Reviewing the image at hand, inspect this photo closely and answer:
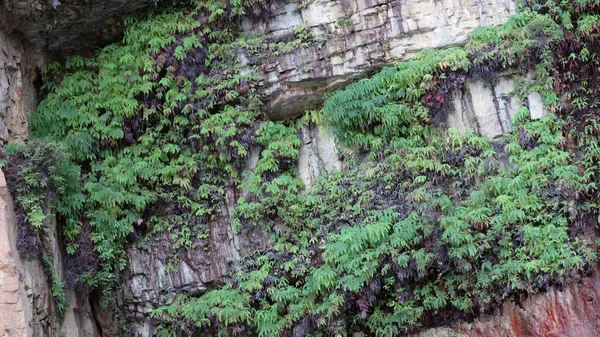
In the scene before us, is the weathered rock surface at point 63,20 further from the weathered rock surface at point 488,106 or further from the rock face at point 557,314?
the rock face at point 557,314

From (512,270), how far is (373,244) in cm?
199

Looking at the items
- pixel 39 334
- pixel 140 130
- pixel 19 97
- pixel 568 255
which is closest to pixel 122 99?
pixel 140 130

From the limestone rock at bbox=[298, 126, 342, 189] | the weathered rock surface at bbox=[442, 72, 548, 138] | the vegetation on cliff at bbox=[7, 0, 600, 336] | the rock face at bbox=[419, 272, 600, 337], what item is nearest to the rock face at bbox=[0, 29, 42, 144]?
the vegetation on cliff at bbox=[7, 0, 600, 336]

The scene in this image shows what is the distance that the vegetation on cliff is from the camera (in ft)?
27.2

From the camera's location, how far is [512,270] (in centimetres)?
799

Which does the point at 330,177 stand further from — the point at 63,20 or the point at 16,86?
the point at 16,86

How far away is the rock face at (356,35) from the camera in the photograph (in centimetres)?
959

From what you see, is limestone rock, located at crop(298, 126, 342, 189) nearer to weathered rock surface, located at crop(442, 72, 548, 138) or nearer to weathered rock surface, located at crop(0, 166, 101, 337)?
weathered rock surface, located at crop(442, 72, 548, 138)

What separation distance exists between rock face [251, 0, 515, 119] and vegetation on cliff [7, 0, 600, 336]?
29 cm

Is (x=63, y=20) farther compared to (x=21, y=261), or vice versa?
(x=63, y=20)

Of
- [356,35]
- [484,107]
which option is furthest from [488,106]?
[356,35]

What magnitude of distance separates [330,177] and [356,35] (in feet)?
8.13

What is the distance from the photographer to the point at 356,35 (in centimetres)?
984

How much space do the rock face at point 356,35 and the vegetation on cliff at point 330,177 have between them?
0.29 metres
